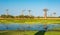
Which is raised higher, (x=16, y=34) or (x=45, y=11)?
(x=45, y=11)

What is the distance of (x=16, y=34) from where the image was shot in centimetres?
1302

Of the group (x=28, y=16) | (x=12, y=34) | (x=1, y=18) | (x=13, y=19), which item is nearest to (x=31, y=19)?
(x=28, y=16)

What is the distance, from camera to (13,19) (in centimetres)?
3391

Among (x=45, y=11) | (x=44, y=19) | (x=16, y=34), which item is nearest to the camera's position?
(x=16, y=34)

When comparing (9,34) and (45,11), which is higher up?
(45,11)

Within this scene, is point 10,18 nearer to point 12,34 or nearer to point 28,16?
point 28,16

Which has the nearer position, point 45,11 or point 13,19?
point 45,11

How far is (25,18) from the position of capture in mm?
34781

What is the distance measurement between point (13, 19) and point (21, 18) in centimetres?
178

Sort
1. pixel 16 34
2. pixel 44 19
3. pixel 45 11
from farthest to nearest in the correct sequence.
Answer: pixel 44 19
pixel 45 11
pixel 16 34

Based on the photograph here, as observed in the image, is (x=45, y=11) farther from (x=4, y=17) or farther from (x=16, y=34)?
(x=16, y=34)

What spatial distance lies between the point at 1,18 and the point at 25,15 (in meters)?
4.93

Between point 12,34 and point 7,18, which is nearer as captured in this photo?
point 12,34

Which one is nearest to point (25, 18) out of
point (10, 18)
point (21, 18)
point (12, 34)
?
point (21, 18)
